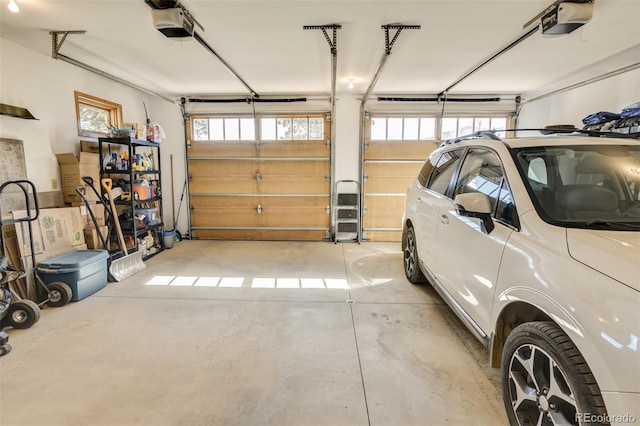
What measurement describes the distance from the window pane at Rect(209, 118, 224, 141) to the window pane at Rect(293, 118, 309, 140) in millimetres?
1453

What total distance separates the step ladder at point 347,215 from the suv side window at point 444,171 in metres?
2.80

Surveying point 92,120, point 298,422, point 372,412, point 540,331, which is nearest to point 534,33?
point 540,331

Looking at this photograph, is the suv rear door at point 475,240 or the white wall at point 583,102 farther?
the white wall at point 583,102

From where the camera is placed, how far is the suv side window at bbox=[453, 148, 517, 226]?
1.78 metres

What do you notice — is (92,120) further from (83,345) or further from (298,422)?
(298,422)

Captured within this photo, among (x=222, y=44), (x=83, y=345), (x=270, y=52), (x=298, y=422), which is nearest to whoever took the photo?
(x=298, y=422)

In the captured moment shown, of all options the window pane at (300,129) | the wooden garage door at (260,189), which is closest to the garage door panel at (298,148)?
the wooden garage door at (260,189)

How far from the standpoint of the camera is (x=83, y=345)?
2.45 meters

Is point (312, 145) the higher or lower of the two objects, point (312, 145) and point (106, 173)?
the higher

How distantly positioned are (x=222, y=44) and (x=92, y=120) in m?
2.63

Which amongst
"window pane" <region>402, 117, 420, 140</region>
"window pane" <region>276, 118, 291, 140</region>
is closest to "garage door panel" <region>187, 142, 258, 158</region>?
"window pane" <region>276, 118, 291, 140</region>

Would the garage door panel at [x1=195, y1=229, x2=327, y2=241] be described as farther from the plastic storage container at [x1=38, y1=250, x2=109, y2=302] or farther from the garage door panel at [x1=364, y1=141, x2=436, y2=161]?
the plastic storage container at [x1=38, y1=250, x2=109, y2=302]

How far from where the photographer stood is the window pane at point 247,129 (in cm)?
606

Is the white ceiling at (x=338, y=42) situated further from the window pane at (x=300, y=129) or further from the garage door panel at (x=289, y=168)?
the garage door panel at (x=289, y=168)
